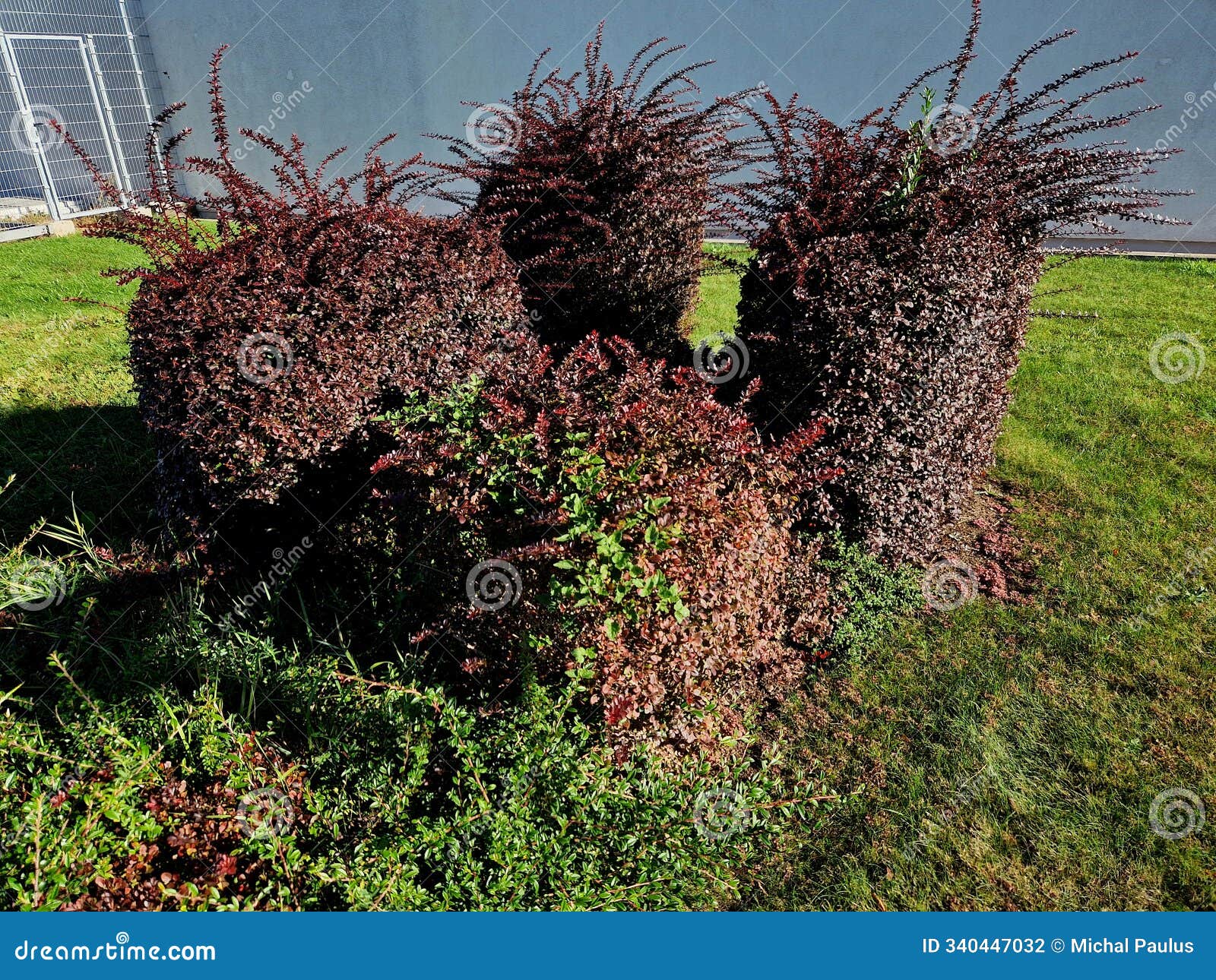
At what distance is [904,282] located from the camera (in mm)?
3389

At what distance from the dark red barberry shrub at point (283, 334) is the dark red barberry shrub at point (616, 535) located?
1.37ft

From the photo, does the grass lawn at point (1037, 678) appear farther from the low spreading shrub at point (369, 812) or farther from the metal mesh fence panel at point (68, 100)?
the metal mesh fence panel at point (68, 100)

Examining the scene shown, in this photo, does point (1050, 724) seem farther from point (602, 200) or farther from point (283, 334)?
point (602, 200)

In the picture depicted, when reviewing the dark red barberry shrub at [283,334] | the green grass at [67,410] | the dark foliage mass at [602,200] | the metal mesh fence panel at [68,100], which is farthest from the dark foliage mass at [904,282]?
the metal mesh fence panel at [68,100]

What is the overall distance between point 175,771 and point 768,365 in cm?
Answer: 286

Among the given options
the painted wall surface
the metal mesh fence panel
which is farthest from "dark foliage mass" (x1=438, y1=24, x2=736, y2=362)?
the metal mesh fence panel

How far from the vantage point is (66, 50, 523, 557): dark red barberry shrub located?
121 inches

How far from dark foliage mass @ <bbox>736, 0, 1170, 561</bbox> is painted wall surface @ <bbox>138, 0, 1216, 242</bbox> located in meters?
4.91

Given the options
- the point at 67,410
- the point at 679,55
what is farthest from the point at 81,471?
the point at 679,55

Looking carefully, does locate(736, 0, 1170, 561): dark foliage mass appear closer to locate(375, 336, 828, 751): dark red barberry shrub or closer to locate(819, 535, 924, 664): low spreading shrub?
locate(819, 535, 924, 664): low spreading shrub

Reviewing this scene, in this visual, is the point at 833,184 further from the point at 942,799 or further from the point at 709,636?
the point at 942,799

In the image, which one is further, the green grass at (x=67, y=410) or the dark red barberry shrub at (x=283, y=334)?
the green grass at (x=67, y=410)

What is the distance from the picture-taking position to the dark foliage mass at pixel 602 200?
476 centimetres

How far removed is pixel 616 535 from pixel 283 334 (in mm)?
1741
